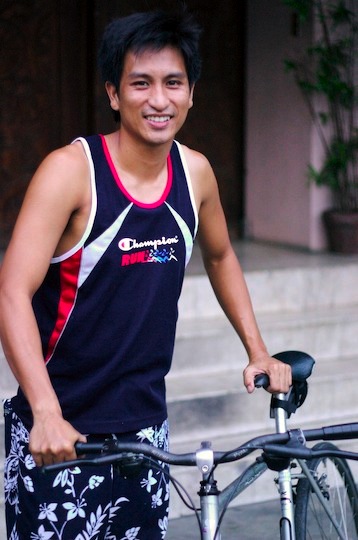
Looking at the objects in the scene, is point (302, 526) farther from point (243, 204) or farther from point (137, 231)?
point (243, 204)

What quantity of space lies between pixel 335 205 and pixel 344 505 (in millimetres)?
3769

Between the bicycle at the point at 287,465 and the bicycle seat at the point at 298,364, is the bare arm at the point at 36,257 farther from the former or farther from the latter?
the bicycle seat at the point at 298,364

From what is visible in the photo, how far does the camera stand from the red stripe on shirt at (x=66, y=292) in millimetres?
2967

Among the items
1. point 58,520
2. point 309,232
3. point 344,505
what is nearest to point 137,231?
point 58,520

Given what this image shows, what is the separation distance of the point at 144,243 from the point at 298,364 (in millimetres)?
736

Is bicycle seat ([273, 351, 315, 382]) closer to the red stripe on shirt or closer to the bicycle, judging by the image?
the bicycle

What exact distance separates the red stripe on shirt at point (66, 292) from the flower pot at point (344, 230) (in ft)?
15.7

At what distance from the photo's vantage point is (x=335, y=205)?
25.6ft

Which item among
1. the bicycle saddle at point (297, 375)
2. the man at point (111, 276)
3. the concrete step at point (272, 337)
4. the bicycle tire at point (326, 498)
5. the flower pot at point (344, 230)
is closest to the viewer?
the man at point (111, 276)

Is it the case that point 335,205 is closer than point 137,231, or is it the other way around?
point 137,231

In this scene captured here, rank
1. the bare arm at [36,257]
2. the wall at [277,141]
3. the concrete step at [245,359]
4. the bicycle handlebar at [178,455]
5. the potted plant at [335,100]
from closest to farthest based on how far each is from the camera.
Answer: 1. the bicycle handlebar at [178,455]
2. the bare arm at [36,257]
3. the concrete step at [245,359]
4. the potted plant at [335,100]
5. the wall at [277,141]

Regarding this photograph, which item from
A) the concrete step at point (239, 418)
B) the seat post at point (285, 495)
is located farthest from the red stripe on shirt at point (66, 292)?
the concrete step at point (239, 418)

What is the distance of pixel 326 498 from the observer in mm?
3779

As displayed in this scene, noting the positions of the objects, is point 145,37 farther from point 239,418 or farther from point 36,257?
point 239,418
